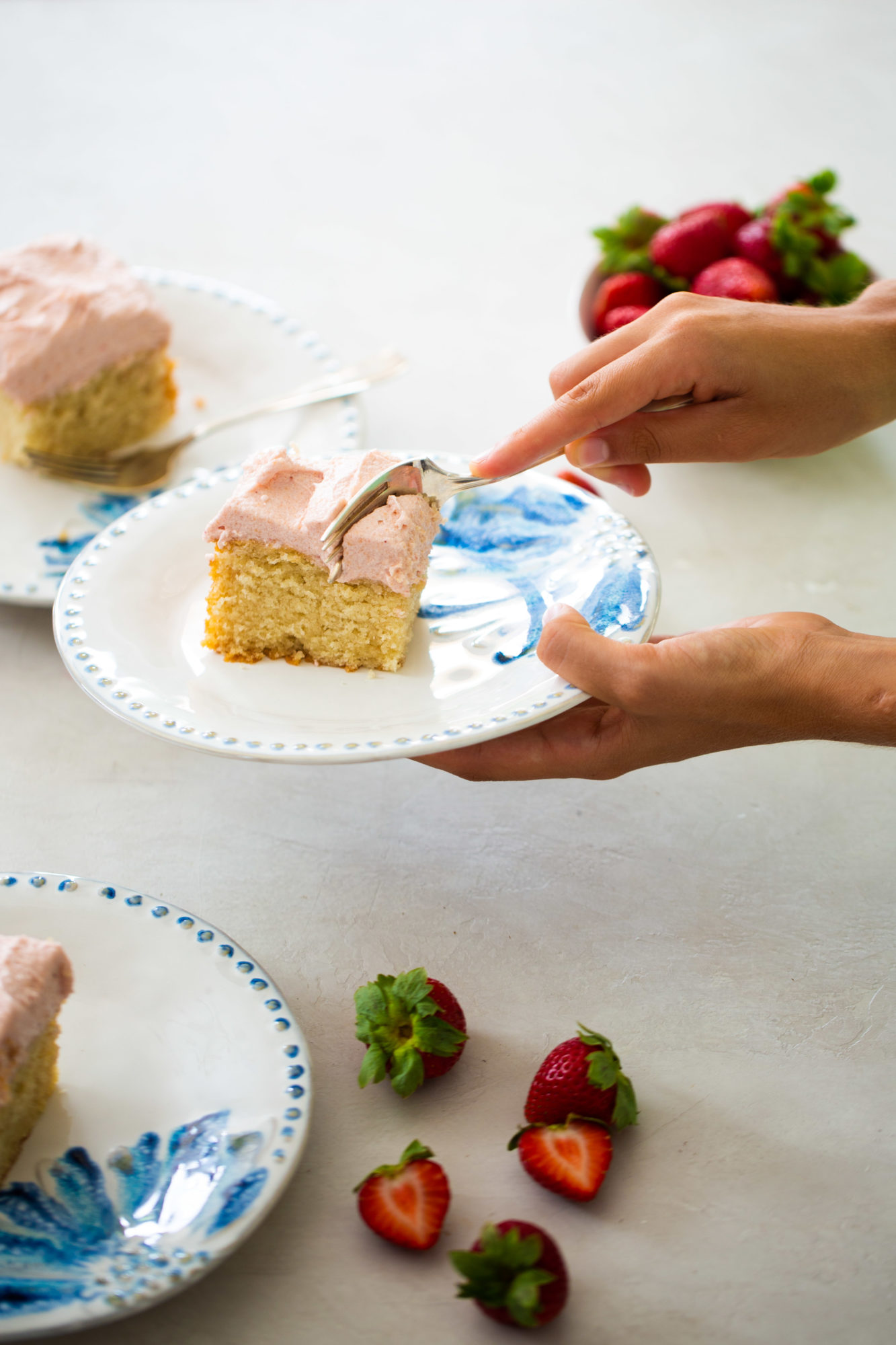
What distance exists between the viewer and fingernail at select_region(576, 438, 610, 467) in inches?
77.8

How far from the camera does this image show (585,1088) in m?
1.40

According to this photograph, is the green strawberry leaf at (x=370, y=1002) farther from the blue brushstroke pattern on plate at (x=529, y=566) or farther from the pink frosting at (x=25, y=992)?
the blue brushstroke pattern on plate at (x=529, y=566)

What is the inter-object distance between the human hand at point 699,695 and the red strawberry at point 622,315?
1.11 m

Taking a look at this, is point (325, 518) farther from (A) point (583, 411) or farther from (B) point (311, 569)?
(A) point (583, 411)

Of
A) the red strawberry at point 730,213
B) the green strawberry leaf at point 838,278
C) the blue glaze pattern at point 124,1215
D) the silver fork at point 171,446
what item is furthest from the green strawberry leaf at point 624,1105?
the red strawberry at point 730,213

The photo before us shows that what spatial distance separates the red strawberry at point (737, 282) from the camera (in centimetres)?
254

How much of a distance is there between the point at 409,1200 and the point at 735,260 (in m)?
2.15

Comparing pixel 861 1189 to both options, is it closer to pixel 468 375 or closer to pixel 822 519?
pixel 822 519

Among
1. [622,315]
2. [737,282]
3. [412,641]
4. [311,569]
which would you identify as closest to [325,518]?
[311,569]

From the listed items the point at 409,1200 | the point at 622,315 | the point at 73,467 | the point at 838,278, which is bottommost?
the point at 409,1200

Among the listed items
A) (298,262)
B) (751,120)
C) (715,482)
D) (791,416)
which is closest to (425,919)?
(791,416)

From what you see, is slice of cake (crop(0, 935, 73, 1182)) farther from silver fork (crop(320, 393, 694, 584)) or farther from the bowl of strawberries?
the bowl of strawberries

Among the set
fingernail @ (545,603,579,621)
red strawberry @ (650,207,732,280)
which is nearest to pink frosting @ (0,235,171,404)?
red strawberry @ (650,207,732,280)

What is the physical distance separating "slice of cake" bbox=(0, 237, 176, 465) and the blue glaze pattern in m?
1.55
